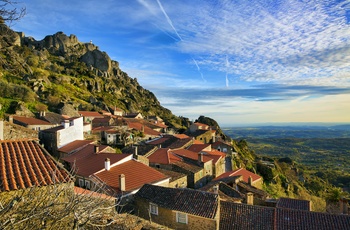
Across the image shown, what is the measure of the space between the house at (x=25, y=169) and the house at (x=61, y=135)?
63.8 feet

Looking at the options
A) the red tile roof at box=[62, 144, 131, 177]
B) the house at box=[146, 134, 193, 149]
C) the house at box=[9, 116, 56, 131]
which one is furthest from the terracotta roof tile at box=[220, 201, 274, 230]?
the house at box=[9, 116, 56, 131]

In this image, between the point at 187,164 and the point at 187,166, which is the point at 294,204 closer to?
the point at 187,166

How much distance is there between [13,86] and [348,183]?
83832 mm

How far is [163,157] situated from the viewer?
25203mm

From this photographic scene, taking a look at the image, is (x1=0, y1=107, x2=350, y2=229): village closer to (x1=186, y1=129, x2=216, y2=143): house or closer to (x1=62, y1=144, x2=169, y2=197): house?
(x1=62, y1=144, x2=169, y2=197): house

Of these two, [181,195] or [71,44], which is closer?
[181,195]

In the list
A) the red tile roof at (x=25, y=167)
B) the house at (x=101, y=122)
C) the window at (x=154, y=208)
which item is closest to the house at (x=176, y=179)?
the window at (x=154, y=208)

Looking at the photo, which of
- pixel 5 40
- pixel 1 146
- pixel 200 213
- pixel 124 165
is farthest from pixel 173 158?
pixel 5 40

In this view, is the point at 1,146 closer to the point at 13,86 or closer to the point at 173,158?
the point at 173,158

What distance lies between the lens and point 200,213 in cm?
1318

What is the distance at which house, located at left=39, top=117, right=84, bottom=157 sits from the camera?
1056 inches

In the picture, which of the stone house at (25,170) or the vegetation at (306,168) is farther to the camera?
the vegetation at (306,168)

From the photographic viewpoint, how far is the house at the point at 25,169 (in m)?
6.29

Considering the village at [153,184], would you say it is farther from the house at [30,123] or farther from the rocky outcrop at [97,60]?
the rocky outcrop at [97,60]
